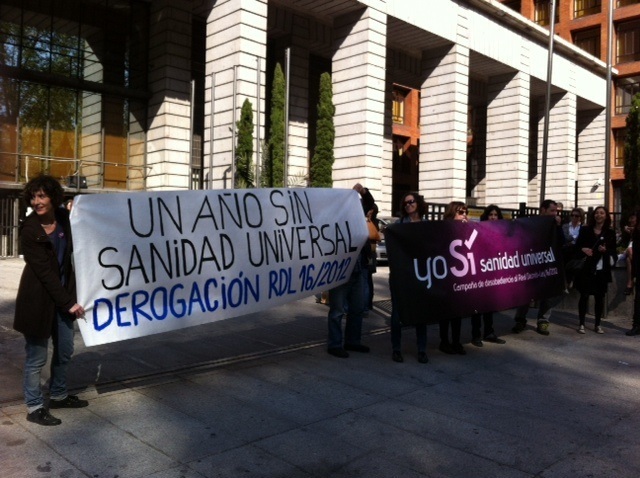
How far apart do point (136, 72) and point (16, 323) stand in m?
21.1

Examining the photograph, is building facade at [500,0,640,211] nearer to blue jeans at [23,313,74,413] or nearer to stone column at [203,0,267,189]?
stone column at [203,0,267,189]

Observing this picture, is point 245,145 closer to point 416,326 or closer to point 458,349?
point 458,349

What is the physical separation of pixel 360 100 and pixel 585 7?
30842 millimetres

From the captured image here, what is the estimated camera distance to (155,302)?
5148 millimetres

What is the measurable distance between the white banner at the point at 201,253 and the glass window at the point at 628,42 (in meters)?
44.4

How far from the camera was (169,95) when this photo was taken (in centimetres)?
2286

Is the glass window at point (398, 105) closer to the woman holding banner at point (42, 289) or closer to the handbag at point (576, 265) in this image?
the handbag at point (576, 265)

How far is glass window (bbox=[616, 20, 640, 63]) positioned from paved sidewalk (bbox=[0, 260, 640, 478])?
140 feet

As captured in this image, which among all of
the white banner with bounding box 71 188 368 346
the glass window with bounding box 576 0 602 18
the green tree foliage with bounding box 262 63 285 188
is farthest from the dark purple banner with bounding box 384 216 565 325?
the glass window with bounding box 576 0 602 18

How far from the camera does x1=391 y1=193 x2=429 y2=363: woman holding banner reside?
6672 millimetres

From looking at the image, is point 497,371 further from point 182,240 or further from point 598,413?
point 182,240

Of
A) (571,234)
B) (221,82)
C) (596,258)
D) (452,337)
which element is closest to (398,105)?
(221,82)

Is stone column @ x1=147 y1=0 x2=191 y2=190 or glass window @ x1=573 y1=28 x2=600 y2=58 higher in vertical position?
glass window @ x1=573 y1=28 x2=600 y2=58

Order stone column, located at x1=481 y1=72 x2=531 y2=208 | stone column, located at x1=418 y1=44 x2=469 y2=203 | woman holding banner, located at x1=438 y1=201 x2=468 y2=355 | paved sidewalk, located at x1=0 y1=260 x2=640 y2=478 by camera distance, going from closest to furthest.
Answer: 1. paved sidewalk, located at x1=0 y1=260 x2=640 y2=478
2. woman holding banner, located at x1=438 y1=201 x2=468 y2=355
3. stone column, located at x1=418 y1=44 x2=469 y2=203
4. stone column, located at x1=481 y1=72 x2=531 y2=208
